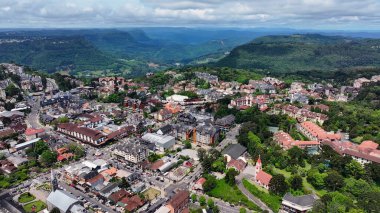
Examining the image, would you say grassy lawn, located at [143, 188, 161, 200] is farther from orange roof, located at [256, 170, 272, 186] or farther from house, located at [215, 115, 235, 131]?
house, located at [215, 115, 235, 131]

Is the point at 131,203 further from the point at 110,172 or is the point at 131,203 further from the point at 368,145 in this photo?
the point at 368,145

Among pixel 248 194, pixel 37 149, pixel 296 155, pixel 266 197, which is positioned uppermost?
pixel 296 155

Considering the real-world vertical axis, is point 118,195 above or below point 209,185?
below

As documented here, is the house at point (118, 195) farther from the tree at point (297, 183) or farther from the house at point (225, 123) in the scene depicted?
the house at point (225, 123)

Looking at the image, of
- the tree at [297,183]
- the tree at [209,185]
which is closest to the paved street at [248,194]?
the tree at [209,185]

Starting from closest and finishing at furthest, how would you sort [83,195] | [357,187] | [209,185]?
[357,187] → [209,185] → [83,195]

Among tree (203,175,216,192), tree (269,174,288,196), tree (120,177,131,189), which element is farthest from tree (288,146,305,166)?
tree (120,177,131,189)

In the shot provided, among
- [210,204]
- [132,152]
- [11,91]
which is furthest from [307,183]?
[11,91]
